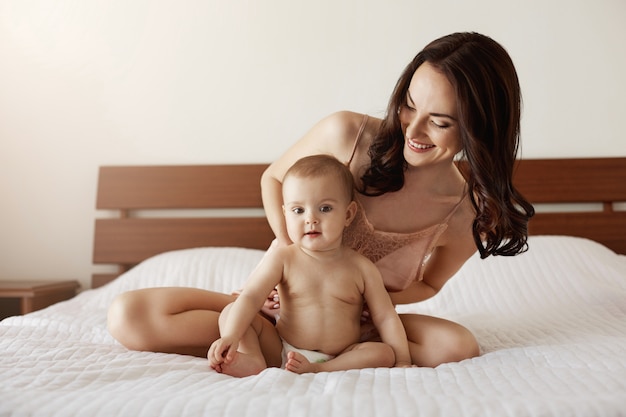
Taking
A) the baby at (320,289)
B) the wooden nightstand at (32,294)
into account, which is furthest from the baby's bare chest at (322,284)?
the wooden nightstand at (32,294)

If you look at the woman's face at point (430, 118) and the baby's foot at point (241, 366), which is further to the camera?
the woman's face at point (430, 118)

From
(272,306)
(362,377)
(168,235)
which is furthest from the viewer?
(168,235)

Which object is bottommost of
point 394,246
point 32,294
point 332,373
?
point 32,294

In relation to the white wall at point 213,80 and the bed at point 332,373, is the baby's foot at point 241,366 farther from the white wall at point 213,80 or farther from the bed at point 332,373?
the white wall at point 213,80

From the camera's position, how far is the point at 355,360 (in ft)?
3.84

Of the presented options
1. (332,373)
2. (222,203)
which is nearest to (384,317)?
(332,373)

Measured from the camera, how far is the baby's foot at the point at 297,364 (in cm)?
109

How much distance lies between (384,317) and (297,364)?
0.25m

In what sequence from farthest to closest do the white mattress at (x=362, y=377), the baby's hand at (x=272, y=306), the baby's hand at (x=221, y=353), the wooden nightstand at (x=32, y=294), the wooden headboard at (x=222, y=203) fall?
the wooden headboard at (x=222, y=203), the wooden nightstand at (x=32, y=294), the baby's hand at (x=272, y=306), the baby's hand at (x=221, y=353), the white mattress at (x=362, y=377)

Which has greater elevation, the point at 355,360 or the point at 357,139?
the point at 357,139

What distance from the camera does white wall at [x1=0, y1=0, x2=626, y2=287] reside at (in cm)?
256

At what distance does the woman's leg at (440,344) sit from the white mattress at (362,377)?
0.05 m

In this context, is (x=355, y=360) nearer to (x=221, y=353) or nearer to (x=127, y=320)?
(x=221, y=353)

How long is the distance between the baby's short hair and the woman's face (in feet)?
0.44
